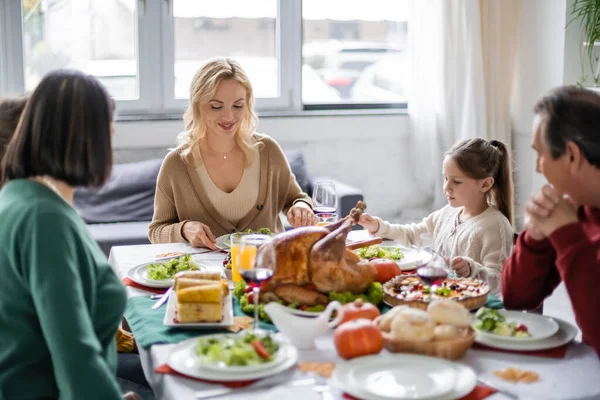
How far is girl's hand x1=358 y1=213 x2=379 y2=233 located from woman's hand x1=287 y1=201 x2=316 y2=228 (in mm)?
199

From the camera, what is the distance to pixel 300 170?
4539 millimetres

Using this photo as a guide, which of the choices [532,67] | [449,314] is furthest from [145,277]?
[532,67]

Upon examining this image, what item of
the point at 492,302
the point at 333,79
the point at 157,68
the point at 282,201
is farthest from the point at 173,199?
the point at 333,79

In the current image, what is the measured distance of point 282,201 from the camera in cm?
316

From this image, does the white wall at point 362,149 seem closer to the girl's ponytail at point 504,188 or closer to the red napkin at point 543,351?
the girl's ponytail at point 504,188

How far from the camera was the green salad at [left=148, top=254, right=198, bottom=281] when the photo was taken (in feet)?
7.40

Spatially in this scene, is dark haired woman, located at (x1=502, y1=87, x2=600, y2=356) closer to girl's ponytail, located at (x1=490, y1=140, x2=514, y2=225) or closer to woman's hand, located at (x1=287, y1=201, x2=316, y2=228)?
girl's ponytail, located at (x1=490, y1=140, x2=514, y2=225)

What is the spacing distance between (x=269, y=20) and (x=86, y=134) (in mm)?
3501

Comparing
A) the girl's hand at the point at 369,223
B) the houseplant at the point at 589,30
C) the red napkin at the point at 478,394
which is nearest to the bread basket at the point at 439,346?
the red napkin at the point at 478,394

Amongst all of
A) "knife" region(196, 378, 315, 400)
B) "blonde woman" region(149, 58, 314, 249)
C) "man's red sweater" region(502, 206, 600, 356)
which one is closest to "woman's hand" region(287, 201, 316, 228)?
"blonde woman" region(149, 58, 314, 249)

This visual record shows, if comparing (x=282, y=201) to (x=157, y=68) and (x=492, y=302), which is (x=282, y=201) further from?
(x=157, y=68)

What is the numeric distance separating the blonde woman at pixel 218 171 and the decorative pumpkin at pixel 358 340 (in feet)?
3.81

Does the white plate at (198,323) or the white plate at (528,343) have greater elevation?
the white plate at (198,323)

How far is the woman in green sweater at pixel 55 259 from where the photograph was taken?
152 cm
